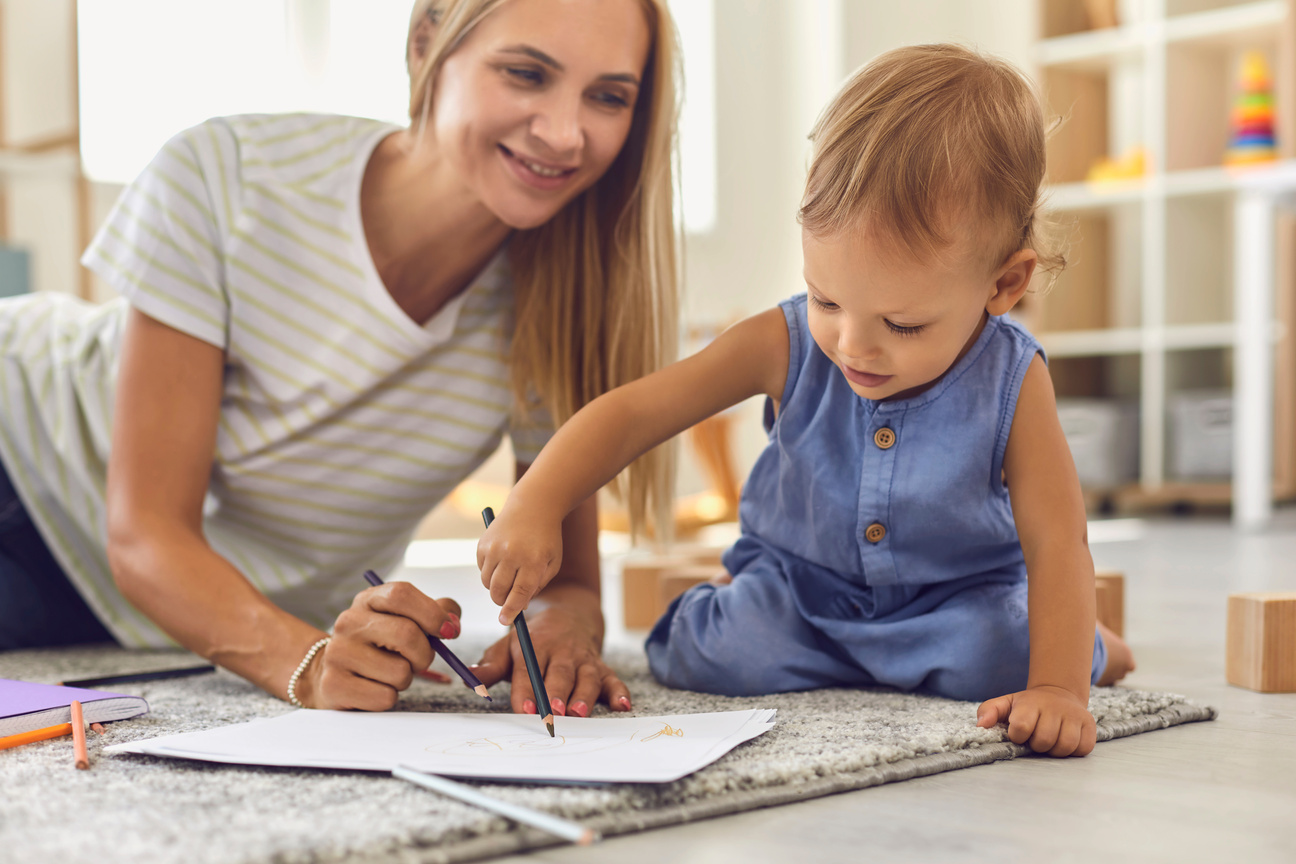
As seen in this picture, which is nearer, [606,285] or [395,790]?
[395,790]

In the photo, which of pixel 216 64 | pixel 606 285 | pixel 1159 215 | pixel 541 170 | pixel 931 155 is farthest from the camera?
pixel 1159 215

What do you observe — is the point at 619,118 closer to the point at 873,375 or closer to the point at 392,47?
the point at 873,375

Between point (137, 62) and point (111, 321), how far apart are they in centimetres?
143

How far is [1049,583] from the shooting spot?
0.80 m

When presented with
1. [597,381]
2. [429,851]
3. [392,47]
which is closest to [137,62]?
[392,47]

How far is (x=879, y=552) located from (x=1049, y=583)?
138 mm

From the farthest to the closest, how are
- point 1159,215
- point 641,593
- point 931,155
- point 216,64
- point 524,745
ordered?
point 1159,215 → point 216,64 → point 641,593 → point 931,155 → point 524,745

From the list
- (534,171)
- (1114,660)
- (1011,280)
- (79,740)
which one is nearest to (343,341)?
(534,171)

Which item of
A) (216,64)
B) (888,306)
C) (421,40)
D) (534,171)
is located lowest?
(888,306)

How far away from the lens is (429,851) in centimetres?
51

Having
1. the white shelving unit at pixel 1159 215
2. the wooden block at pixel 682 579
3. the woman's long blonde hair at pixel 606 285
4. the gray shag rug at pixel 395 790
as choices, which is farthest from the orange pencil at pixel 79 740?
the white shelving unit at pixel 1159 215

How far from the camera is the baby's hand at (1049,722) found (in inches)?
28.4

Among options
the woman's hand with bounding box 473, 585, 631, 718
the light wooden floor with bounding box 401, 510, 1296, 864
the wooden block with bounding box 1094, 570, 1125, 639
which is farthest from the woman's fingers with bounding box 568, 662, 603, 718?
the wooden block with bounding box 1094, 570, 1125, 639

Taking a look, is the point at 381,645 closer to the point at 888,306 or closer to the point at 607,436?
the point at 607,436
